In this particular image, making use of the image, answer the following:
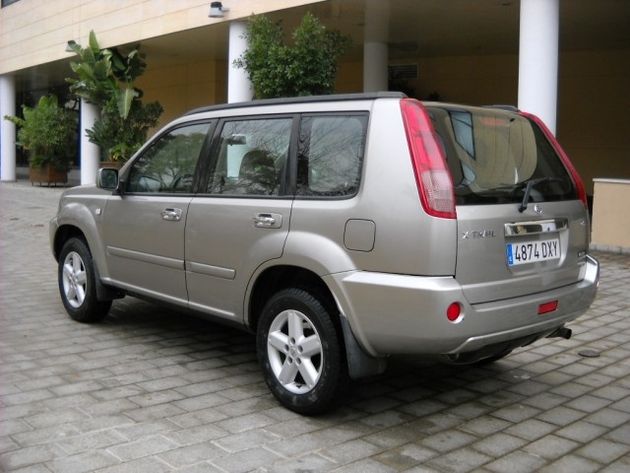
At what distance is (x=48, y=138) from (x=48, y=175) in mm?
2081

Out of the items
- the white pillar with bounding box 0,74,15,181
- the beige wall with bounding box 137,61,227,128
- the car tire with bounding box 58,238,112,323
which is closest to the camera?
the car tire with bounding box 58,238,112,323

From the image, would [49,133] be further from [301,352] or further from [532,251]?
[532,251]

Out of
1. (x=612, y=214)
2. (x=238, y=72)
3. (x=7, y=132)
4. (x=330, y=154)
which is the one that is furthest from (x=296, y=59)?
(x=7, y=132)

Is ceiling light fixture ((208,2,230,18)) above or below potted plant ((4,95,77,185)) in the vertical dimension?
above

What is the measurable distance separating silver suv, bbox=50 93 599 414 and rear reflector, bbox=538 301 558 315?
18 millimetres

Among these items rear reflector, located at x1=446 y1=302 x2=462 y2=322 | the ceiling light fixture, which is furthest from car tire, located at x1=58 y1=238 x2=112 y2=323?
the ceiling light fixture

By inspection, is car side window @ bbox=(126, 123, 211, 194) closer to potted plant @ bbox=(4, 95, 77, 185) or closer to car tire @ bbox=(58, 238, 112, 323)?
car tire @ bbox=(58, 238, 112, 323)

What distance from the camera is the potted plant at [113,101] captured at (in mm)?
17891

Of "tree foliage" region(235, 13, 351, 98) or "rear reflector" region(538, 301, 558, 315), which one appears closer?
"rear reflector" region(538, 301, 558, 315)

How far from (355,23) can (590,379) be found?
433 inches

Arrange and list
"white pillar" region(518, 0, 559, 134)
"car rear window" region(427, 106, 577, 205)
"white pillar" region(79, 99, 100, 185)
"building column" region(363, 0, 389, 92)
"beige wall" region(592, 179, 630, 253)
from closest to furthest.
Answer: "car rear window" region(427, 106, 577, 205)
"white pillar" region(518, 0, 559, 134)
"beige wall" region(592, 179, 630, 253)
"building column" region(363, 0, 389, 92)
"white pillar" region(79, 99, 100, 185)

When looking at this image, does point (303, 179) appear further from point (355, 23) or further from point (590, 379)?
point (355, 23)

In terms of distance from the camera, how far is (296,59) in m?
10.2

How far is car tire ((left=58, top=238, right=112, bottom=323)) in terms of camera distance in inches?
227
